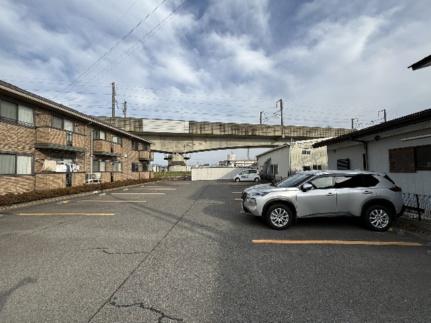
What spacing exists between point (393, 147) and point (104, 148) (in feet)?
67.3

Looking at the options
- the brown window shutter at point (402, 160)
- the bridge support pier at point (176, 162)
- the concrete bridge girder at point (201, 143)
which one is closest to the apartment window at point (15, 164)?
the brown window shutter at point (402, 160)

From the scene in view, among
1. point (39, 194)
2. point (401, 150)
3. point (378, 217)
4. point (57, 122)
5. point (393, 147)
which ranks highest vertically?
point (57, 122)

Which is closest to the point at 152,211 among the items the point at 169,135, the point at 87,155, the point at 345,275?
the point at 345,275

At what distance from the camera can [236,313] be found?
2.91 m

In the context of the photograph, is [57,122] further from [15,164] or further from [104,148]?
[104,148]

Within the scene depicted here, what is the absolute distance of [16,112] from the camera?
13320mm

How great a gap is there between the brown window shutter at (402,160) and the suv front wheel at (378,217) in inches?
128

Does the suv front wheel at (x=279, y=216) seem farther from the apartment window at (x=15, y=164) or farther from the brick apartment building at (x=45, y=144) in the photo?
the apartment window at (x=15, y=164)

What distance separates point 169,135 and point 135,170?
21.4ft

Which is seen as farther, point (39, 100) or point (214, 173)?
point (214, 173)

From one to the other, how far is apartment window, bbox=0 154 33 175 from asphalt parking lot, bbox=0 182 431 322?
292 inches

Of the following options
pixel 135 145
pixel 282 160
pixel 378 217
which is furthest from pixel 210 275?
pixel 135 145

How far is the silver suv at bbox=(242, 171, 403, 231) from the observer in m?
6.64

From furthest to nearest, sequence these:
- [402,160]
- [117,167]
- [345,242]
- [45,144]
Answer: [117,167] → [45,144] → [402,160] → [345,242]
